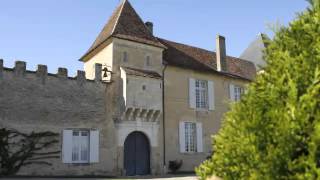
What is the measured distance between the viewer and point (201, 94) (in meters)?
20.1

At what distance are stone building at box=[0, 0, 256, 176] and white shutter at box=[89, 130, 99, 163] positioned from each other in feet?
0.13

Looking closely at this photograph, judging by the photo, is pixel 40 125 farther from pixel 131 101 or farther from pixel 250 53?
pixel 250 53

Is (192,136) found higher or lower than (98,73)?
lower

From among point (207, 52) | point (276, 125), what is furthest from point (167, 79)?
point (276, 125)

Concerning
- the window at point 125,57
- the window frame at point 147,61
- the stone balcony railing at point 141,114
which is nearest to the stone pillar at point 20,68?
the window at point 125,57

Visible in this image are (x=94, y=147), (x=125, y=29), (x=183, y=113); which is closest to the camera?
(x=94, y=147)

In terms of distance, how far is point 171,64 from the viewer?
18891 millimetres

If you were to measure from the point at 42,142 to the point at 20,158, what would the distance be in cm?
100

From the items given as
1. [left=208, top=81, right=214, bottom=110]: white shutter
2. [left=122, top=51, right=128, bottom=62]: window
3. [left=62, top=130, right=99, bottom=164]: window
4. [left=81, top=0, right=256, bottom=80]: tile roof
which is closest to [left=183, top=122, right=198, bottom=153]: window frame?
[left=208, top=81, right=214, bottom=110]: white shutter

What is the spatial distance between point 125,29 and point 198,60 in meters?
4.83

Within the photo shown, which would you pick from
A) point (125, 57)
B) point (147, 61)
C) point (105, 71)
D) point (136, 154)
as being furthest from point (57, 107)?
point (147, 61)

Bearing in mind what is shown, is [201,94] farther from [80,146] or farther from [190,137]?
[80,146]

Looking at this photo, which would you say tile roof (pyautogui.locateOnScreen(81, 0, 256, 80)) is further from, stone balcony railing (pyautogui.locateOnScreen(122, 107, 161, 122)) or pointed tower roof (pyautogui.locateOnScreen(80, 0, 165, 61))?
stone balcony railing (pyautogui.locateOnScreen(122, 107, 161, 122))

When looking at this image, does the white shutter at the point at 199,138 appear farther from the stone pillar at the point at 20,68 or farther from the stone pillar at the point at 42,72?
the stone pillar at the point at 20,68
